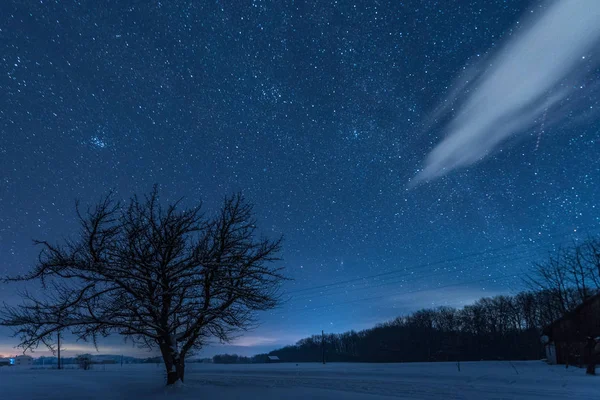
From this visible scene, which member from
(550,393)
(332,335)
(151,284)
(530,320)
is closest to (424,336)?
(530,320)

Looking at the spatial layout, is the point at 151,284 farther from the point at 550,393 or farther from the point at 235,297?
the point at 550,393

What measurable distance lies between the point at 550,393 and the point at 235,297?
12396 millimetres

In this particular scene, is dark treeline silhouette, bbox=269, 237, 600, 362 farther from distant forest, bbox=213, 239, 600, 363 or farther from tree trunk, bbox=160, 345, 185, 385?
tree trunk, bbox=160, 345, 185, 385

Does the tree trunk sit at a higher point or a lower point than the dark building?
higher

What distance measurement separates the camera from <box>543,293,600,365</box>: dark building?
103 feet

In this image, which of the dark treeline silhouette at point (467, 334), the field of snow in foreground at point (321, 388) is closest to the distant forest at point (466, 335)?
the dark treeline silhouette at point (467, 334)

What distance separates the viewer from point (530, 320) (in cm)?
8112

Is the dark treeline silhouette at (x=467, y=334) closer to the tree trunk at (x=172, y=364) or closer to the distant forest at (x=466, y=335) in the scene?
the distant forest at (x=466, y=335)

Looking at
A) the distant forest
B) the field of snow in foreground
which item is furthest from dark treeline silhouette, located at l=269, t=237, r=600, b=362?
the field of snow in foreground

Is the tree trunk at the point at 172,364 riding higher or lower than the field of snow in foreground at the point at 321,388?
higher

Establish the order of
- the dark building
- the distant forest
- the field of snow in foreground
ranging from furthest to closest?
the distant forest
the dark building
the field of snow in foreground

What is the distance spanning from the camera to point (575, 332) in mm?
33719

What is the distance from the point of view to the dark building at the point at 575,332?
31531mm

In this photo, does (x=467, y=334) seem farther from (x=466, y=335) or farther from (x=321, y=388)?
(x=321, y=388)
